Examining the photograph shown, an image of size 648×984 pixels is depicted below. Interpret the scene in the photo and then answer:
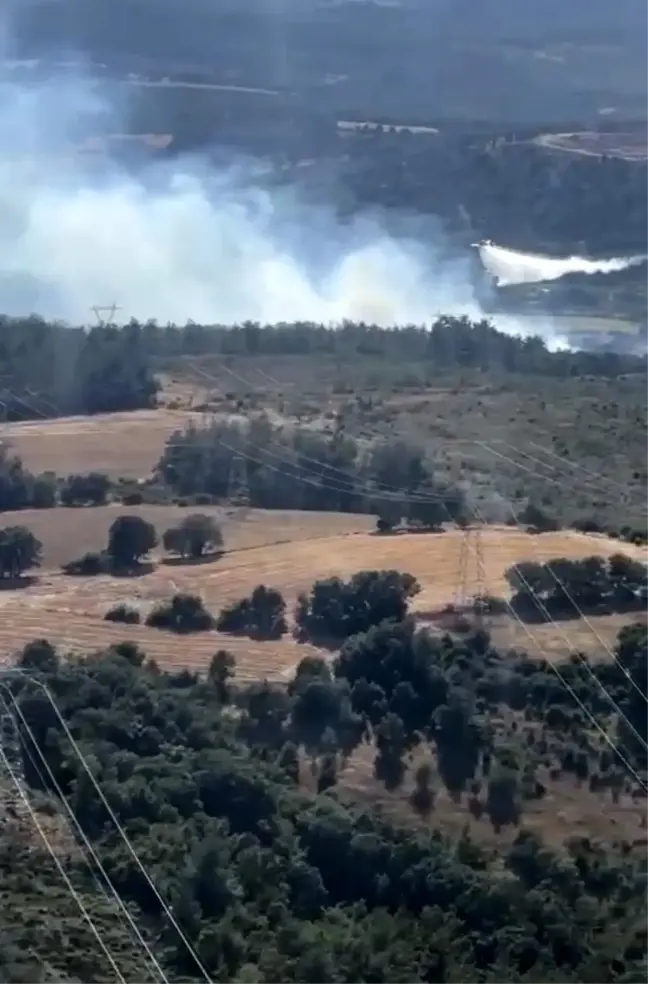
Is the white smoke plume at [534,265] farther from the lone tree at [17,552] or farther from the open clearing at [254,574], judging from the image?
the lone tree at [17,552]

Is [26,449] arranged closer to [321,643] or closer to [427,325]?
[321,643]

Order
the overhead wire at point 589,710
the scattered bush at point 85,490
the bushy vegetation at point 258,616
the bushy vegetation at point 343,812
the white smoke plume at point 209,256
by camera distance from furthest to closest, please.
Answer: the white smoke plume at point 209,256
the scattered bush at point 85,490
the bushy vegetation at point 258,616
the overhead wire at point 589,710
the bushy vegetation at point 343,812

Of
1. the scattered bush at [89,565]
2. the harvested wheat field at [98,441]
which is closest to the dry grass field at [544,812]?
the scattered bush at [89,565]

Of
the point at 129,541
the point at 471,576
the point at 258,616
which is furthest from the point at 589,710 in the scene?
the point at 129,541

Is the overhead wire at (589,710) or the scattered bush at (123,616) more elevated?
the scattered bush at (123,616)

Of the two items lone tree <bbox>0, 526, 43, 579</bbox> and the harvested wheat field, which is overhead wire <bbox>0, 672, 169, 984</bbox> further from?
the harvested wheat field
